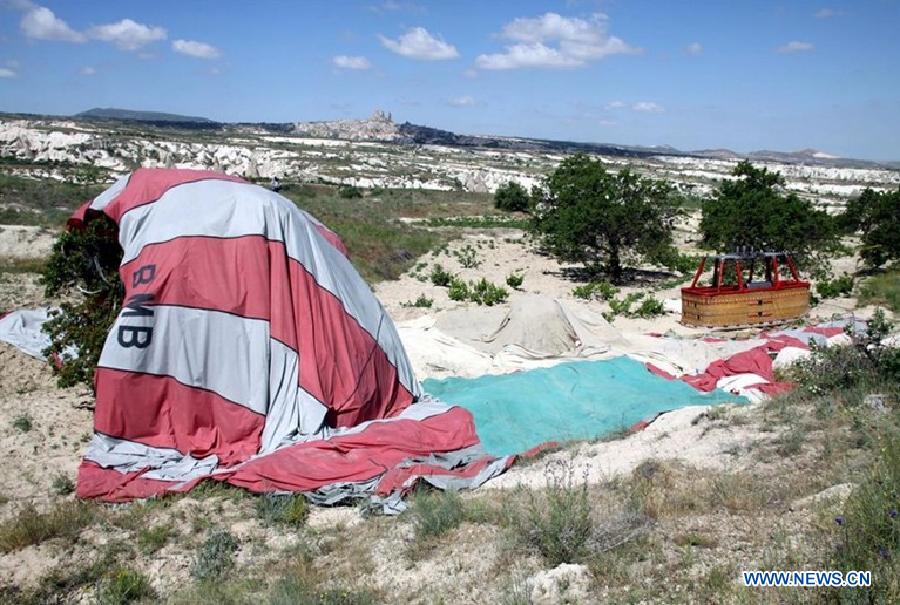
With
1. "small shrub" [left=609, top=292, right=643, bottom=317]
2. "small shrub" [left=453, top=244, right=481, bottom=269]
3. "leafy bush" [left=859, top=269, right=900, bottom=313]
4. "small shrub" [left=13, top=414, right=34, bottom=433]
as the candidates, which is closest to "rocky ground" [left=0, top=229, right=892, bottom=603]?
"small shrub" [left=13, top=414, right=34, bottom=433]

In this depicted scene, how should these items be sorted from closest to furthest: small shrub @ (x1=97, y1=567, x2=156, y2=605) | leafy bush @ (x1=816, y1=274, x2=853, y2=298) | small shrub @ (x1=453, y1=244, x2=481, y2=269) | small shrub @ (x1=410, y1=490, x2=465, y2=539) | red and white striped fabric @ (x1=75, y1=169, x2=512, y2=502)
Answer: small shrub @ (x1=97, y1=567, x2=156, y2=605) < small shrub @ (x1=410, y1=490, x2=465, y2=539) < red and white striped fabric @ (x1=75, y1=169, x2=512, y2=502) < leafy bush @ (x1=816, y1=274, x2=853, y2=298) < small shrub @ (x1=453, y1=244, x2=481, y2=269)

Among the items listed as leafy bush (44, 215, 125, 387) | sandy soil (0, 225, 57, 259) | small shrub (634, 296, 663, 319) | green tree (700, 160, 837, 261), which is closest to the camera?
leafy bush (44, 215, 125, 387)

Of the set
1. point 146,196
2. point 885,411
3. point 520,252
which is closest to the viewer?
point 885,411

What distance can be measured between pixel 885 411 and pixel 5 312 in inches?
560

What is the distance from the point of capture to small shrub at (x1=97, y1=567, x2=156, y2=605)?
191 inches

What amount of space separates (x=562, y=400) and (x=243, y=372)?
14.2ft

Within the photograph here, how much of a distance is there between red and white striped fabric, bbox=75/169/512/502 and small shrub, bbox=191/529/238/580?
1.17 metres

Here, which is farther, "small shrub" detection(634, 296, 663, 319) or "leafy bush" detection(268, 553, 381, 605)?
"small shrub" detection(634, 296, 663, 319)

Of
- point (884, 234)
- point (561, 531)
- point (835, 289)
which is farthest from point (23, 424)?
point (884, 234)

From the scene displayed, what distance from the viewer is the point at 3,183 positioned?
29906mm

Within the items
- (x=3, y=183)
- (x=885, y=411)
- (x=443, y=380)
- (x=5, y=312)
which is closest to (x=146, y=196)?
(x=443, y=380)

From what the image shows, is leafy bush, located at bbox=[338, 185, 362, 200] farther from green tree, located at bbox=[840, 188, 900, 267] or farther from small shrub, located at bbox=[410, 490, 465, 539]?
small shrub, located at bbox=[410, 490, 465, 539]

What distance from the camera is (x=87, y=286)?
9648 millimetres

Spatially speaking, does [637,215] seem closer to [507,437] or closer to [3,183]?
[507,437]
